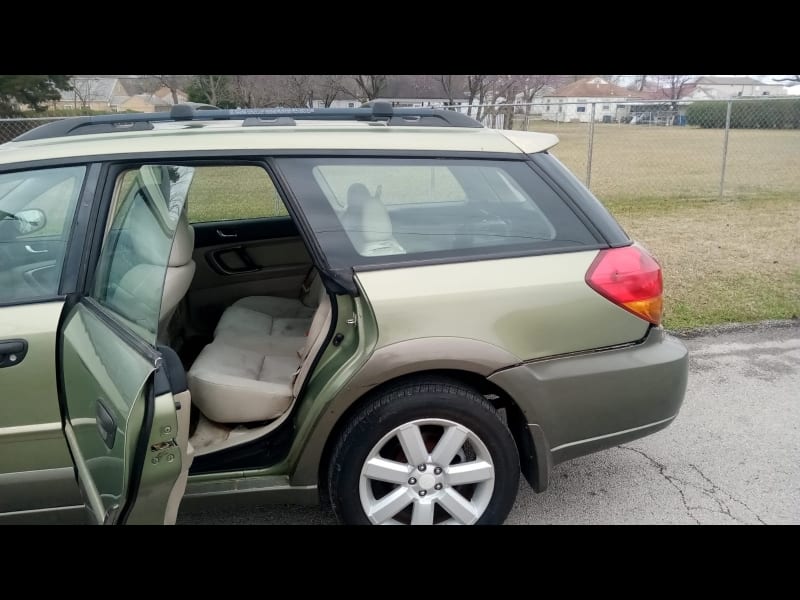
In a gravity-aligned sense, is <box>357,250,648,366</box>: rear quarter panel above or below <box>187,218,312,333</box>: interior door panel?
above

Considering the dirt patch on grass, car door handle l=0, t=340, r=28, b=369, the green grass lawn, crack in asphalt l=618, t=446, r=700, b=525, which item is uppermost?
car door handle l=0, t=340, r=28, b=369

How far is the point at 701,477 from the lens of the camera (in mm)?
3117

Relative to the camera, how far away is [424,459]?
2426mm

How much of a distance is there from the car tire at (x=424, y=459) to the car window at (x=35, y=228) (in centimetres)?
128

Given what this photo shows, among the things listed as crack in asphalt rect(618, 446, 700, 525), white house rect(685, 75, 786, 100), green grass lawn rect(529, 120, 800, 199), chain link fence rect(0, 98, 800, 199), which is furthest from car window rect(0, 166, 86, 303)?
white house rect(685, 75, 786, 100)

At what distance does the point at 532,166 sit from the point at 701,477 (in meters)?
1.79

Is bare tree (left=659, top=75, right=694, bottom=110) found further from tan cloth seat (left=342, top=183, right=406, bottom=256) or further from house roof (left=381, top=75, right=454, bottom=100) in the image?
tan cloth seat (left=342, top=183, right=406, bottom=256)

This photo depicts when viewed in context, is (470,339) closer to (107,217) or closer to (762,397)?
(107,217)

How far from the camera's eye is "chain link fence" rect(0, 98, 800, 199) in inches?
466

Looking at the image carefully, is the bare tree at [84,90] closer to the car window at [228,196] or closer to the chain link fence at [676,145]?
the chain link fence at [676,145]

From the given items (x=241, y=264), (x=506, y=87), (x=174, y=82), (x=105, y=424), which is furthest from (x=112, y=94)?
(x=105, y=424)

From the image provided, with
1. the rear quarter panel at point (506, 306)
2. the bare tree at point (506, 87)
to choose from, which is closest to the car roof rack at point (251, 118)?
the rear quarter panel at point (506, 306)

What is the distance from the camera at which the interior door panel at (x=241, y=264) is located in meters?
3.98

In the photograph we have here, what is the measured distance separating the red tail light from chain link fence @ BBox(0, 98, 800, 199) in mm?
7329
